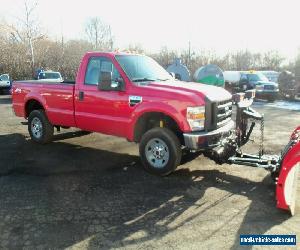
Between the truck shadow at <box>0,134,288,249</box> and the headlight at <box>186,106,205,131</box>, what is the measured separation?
872mm

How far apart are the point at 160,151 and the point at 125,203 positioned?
1.48 meters

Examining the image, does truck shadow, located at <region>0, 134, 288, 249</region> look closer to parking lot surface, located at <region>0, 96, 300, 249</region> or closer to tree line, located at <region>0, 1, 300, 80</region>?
parking lot surface, located at <region>0, 96, 300, 249</region>

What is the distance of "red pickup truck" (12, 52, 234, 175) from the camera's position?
19.9ft

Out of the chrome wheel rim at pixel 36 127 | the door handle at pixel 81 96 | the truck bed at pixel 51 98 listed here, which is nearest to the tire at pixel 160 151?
the door handle at pixel 81 96

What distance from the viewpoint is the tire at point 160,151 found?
6.12 metres

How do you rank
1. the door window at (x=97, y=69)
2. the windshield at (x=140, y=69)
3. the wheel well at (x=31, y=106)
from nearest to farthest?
1. the windshield at (x=140, y=69)
2. the door window at (x=97, y=69)
3. the wheel well at (x=31, y=106)

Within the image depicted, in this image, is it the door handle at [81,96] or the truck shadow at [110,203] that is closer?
the truck shadow at [110,203]

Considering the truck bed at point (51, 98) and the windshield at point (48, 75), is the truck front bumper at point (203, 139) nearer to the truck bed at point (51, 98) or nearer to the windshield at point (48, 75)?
the truck bed at point (51, 98)

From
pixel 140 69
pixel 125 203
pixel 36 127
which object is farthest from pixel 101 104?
pixel 125 203

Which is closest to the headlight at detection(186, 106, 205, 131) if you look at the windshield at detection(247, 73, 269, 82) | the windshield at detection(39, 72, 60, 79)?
the windshield at detection(39, 72, 60, 79)

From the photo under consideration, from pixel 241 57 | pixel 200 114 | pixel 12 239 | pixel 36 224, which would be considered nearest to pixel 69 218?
pixel 36 224

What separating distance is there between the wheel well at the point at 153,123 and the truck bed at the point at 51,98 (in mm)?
1703

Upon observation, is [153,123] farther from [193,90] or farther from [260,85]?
[260,85]

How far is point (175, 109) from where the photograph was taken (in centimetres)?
608
